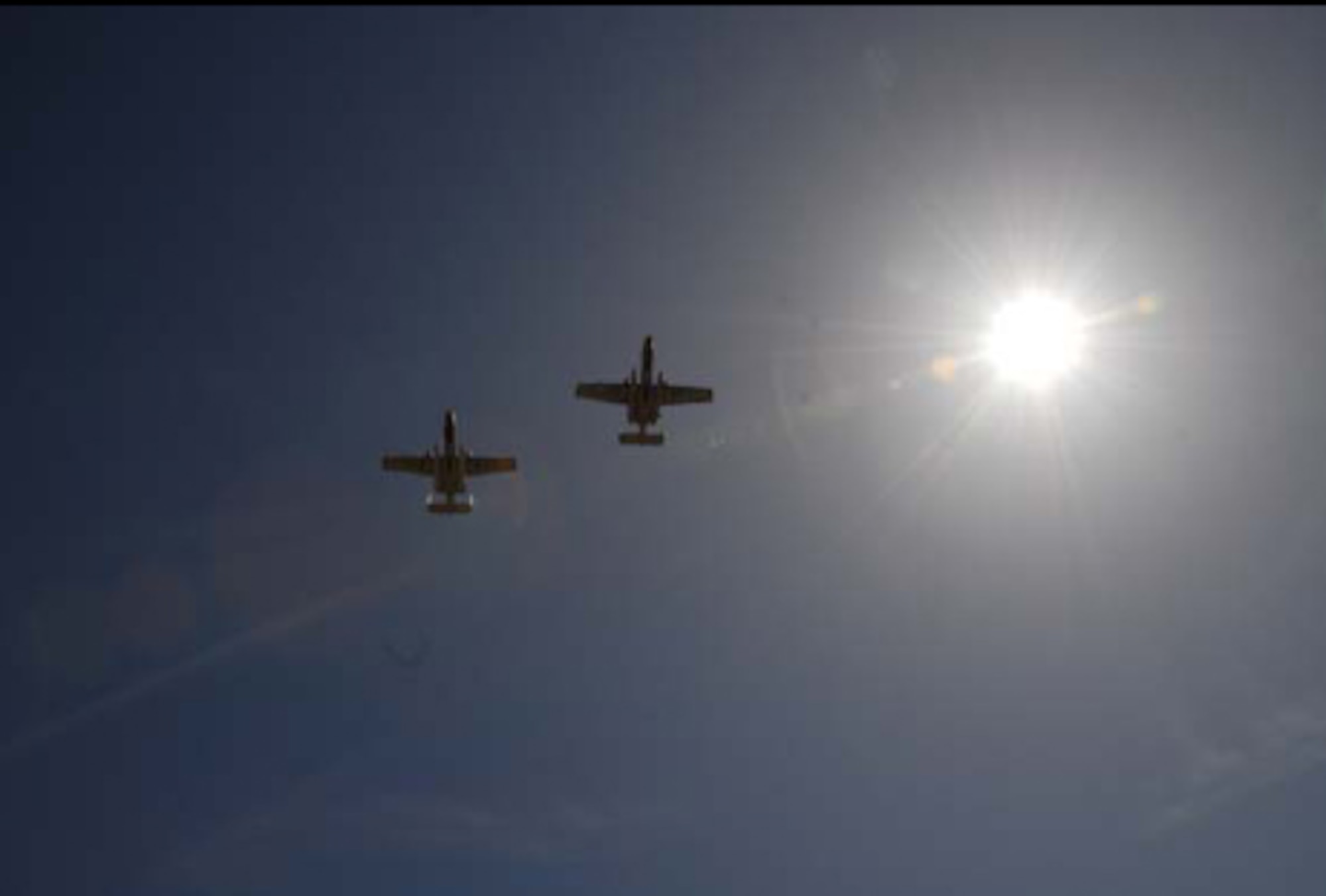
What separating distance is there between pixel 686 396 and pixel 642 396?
24.3 ft

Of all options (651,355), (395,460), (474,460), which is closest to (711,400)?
(651,355)

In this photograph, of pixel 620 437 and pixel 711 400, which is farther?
pixel 711 400

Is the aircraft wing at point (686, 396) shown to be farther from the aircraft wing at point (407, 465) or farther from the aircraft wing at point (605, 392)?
the aircraft wing at point (407, 465)

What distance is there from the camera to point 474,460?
10281 centimetres

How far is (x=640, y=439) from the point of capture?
320ft

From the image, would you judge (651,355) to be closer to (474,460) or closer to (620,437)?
(620,437)

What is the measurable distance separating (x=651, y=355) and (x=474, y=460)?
22.3 m

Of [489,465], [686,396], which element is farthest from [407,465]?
[686,396]

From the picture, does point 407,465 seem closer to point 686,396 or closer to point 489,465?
point 489,465

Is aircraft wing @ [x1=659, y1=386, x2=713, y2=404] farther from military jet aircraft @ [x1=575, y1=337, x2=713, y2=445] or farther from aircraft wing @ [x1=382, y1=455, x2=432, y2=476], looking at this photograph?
aircraft wing @ [x1=382, y1=455, x2=432, y2=476]

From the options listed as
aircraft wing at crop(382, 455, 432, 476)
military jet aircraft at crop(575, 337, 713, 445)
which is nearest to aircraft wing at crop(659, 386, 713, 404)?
military jet aircraft at crop(575, 337, 713, 445)

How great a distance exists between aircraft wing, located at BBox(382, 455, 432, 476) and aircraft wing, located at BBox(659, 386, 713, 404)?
25361mm

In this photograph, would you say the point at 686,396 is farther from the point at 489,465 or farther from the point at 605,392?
the point at 489,465

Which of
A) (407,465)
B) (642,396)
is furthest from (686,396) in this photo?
(407,465)
